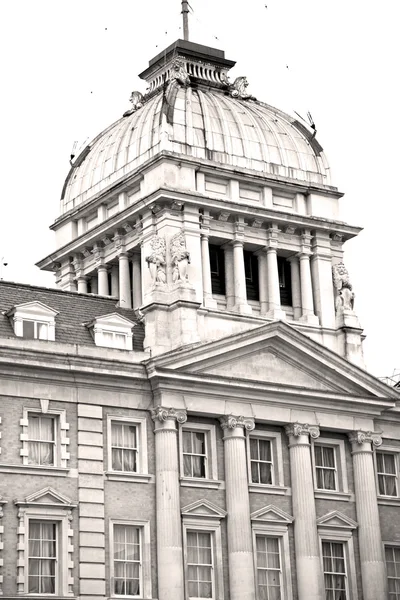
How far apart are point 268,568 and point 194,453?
5514mm

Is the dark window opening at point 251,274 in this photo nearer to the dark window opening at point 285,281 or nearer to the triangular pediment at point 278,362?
the dark window opening at point 285,281

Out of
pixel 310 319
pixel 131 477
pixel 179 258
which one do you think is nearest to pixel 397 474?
pixel 310 319

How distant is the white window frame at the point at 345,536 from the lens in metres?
56.8

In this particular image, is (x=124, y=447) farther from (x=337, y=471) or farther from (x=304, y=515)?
(x=337, y=471)

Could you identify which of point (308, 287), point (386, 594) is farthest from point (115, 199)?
point (386, 594)

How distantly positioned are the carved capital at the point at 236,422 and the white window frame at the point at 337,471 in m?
3.50

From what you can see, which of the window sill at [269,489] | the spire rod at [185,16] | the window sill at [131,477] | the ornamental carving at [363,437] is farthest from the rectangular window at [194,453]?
the spire rod at [185,16]

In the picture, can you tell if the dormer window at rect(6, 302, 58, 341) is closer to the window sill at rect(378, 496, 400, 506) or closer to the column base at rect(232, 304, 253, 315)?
the column base at rect(232, 304, 253, 315)

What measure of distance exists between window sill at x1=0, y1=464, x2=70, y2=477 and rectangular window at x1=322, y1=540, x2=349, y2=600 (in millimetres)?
12171

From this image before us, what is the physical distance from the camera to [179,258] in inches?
2251

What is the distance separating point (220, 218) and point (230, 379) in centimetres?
846

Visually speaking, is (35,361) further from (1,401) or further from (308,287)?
(308,287)

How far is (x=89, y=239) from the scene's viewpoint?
63.3 metres

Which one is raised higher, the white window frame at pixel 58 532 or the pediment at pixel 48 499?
the pediment at pixel 48 499
